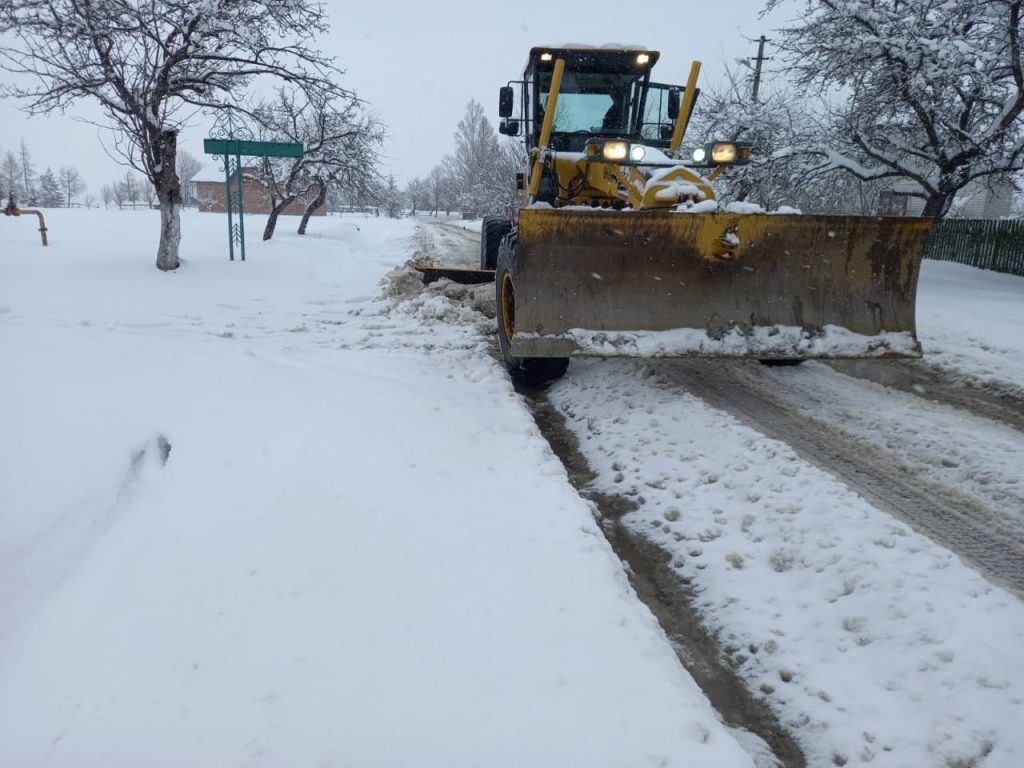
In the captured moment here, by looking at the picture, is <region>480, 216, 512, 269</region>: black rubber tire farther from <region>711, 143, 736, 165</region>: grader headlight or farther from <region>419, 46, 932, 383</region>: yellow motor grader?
<region>419, 46, 932, 383</region>: yellow motor grader

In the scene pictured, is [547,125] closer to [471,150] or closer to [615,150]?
[615,150]

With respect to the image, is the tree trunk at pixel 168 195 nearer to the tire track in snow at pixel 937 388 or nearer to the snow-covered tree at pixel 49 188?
the tire track in snow at pixel 937 388

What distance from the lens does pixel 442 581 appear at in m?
2.73

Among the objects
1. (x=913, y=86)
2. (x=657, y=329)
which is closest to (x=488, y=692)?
(x=657, y=329)

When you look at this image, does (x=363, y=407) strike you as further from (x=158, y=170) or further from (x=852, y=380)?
(x=158, y=170)

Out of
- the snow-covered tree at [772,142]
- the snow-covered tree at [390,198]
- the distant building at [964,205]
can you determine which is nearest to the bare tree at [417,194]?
the snow-covered tree at [390,198]

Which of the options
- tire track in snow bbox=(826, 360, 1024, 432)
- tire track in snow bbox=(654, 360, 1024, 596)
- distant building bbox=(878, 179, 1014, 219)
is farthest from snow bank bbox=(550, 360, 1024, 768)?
distant building bbox=(878, 179, 1014, 219)

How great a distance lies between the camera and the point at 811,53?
1327cm

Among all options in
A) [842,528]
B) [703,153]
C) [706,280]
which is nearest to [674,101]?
[703,153]

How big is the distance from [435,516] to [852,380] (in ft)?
14.1

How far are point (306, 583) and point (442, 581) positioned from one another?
0.54m

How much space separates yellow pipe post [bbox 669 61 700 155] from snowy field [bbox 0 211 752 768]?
312 cm

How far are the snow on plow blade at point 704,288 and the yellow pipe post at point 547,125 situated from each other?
1772mm

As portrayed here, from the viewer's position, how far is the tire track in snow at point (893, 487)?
3.01 m
